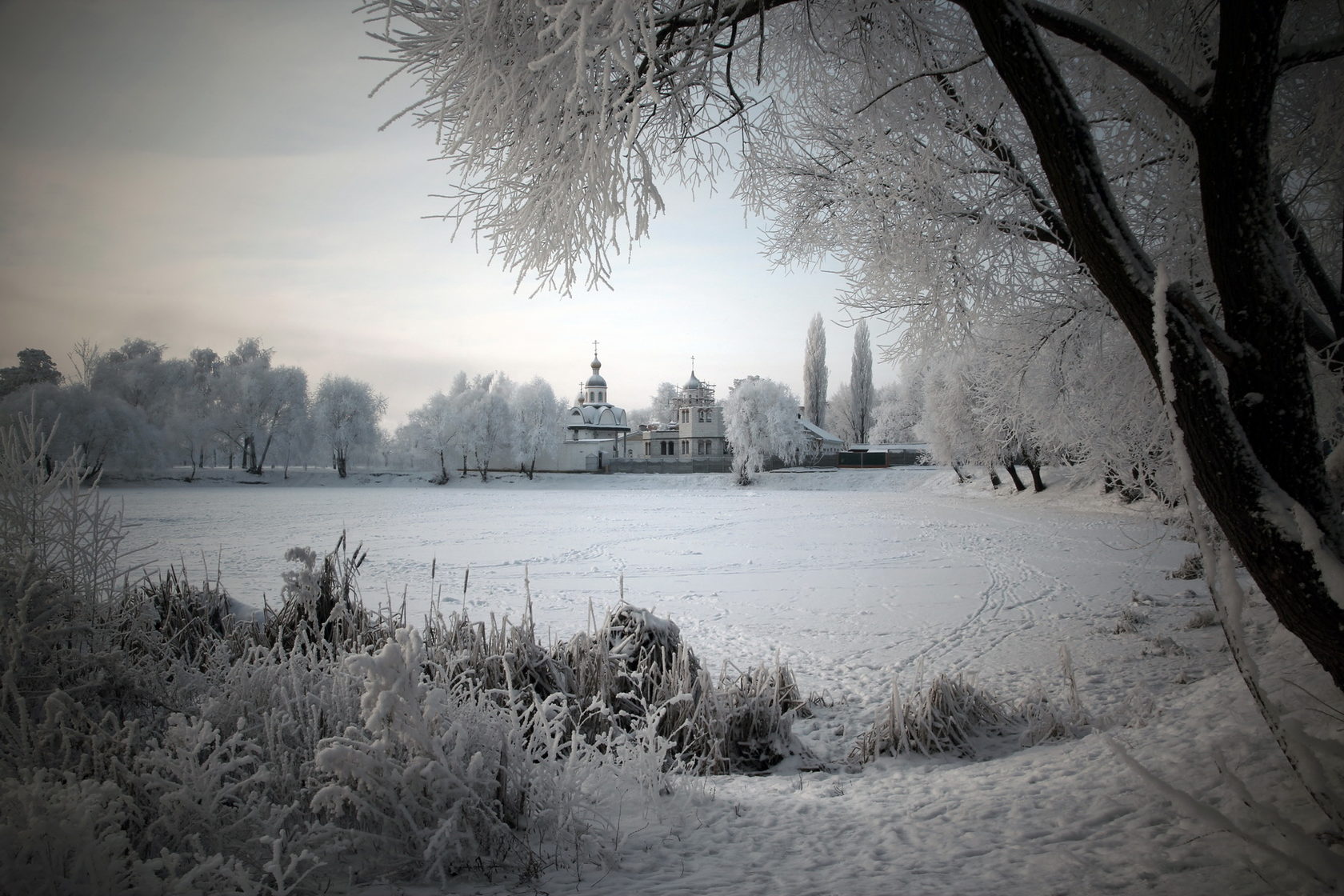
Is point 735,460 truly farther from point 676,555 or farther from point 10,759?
point 10,759

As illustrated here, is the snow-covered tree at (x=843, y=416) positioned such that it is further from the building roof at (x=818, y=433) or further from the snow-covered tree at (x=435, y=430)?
the snow-covered tree at (x=435, y=430)

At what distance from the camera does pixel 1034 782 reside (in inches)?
127

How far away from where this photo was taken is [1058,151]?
244 cm

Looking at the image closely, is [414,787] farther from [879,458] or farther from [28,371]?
[879,458]

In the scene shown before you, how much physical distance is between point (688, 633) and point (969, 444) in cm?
2378

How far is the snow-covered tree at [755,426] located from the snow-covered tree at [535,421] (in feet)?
54.9

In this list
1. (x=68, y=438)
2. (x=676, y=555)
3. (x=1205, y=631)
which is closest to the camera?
(x=68, y=438)

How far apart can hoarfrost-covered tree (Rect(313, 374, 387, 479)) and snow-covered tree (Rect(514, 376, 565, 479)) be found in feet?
37.5

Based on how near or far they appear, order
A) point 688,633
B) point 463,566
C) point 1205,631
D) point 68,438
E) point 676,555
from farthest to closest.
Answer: point 676,555 < point 463,566 < point 688,633 < point 1205,631 < point 68,438

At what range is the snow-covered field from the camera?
2.33 meters

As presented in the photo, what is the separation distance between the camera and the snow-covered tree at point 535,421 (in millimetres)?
54188

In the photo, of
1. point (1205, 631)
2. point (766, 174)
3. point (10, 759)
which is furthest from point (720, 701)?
point (1205, 631)

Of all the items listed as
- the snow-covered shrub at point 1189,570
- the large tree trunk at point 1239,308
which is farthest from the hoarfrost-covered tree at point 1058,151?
the snow-covered shrub at point 1189,570

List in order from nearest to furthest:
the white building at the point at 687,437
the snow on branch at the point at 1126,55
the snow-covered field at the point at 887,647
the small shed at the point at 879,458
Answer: the snow-covered field at the point at 887,647
the snow on branch at the point at 1126,55
the small shed at the point at 879,458
the white building at the point at 687,437
